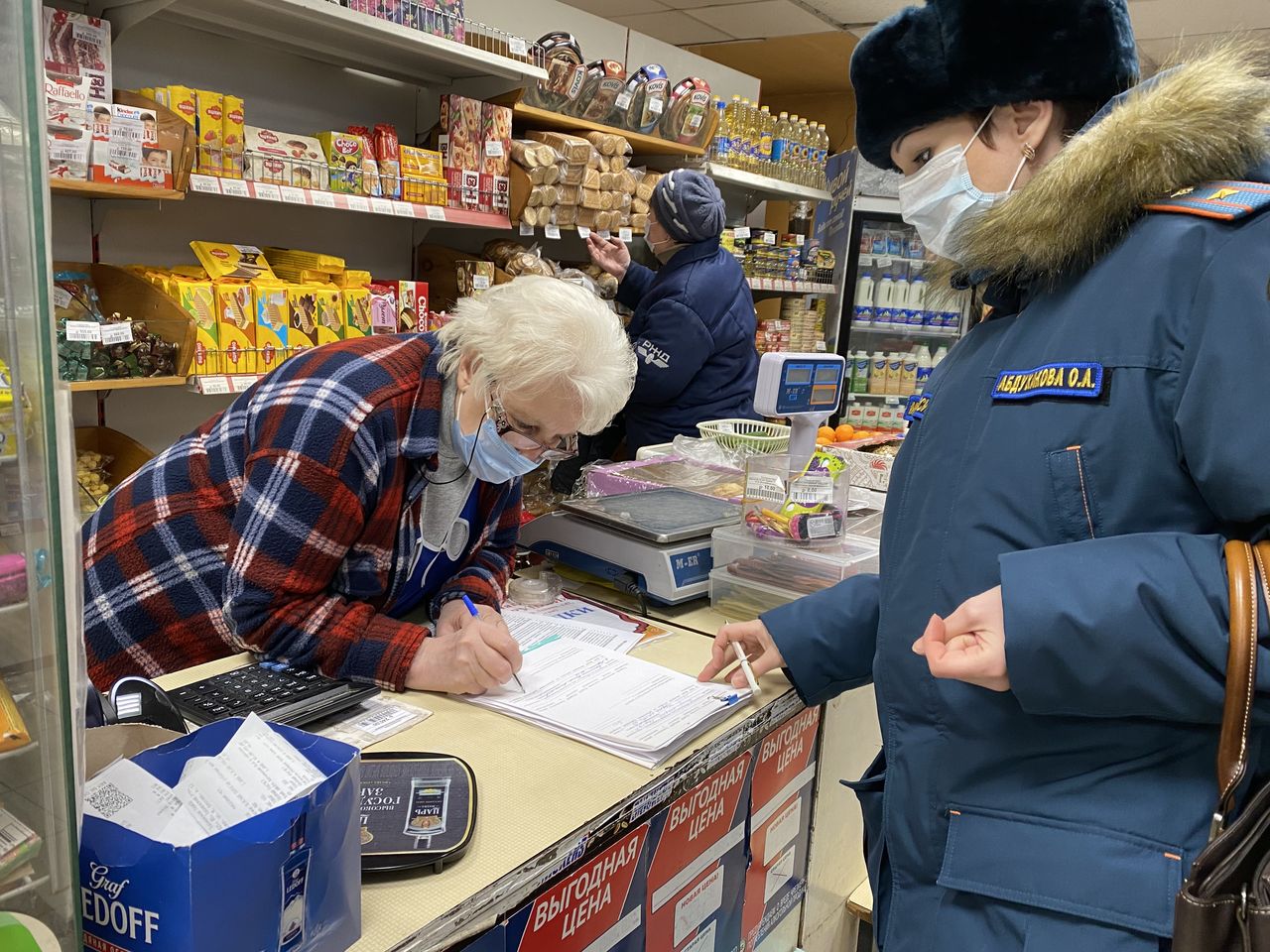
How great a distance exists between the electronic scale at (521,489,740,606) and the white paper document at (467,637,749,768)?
Result: 312mm

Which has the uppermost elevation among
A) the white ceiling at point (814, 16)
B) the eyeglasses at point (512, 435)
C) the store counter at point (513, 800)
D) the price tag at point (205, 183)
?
the white ceiling at point (814, 16)

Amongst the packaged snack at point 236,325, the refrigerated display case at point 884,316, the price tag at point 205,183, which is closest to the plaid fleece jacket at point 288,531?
the packaged snack at point 236,325

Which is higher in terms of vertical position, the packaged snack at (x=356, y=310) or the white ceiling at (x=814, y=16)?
the white ceiling at (x=814, y=16)

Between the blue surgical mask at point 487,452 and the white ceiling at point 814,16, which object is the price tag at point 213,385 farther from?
the white ceiling at point 814,16

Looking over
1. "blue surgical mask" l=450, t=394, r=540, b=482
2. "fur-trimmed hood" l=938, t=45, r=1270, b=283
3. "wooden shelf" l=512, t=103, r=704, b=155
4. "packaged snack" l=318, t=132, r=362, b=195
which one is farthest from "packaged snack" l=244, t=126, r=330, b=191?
"fur-trimmed hood" l=938, t=45, r=1270, b=283

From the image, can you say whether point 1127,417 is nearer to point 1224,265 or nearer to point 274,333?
point 1224,265

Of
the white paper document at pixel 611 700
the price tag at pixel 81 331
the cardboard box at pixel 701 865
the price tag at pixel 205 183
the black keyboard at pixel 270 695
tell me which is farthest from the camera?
the price tag at pixel 205 183

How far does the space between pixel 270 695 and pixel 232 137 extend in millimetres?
2148

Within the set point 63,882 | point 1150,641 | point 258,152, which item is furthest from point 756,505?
point 258,152

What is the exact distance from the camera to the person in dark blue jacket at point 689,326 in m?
4.02

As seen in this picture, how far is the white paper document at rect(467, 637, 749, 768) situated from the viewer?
1.51 metres

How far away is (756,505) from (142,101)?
6.95 feet

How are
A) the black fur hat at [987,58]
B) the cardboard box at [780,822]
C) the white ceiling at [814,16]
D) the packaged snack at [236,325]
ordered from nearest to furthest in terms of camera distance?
the black fur hat at [987,58], the cardboard box at [780,822], the packaged snack at [236,325], the white ceiling at [814,16]

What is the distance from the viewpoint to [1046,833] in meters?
1.06
